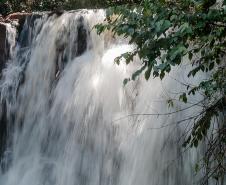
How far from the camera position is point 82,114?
21.3 feet

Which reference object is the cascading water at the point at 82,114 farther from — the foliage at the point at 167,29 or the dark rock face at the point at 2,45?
the foliage at the point at 167,29

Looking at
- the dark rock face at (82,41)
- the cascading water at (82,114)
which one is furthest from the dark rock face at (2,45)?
the dark rock face at (82,41)

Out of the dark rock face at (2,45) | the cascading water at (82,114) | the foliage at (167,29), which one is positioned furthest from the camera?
the dark rock face at (2,45)

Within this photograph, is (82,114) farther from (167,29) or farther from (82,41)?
(167,29)

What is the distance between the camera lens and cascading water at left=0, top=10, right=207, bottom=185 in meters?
5.22

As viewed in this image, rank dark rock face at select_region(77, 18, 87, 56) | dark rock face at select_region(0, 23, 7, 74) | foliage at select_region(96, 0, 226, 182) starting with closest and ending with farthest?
foliage at select_region(96, 0, 226, 182), dark rock face at select_region(77, 18, 87, 56), dark rock face at select_region(0, 23, 7, 74)

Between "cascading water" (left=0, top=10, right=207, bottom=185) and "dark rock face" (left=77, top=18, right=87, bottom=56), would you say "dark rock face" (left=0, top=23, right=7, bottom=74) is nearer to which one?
"cascading water" (left=0, top=10, right=207, bottom=185)

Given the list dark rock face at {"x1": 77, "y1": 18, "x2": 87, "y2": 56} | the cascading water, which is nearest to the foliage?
the cascading water

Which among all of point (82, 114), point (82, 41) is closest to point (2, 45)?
point (82, 41)

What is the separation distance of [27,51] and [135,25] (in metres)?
5.08

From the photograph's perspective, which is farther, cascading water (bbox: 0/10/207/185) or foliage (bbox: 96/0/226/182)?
cascading water (bbox: 0/10/207/185)

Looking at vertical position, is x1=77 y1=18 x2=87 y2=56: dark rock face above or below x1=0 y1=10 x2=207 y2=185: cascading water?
above

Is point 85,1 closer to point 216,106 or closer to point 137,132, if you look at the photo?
point 137,132

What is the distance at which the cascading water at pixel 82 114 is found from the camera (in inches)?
205
